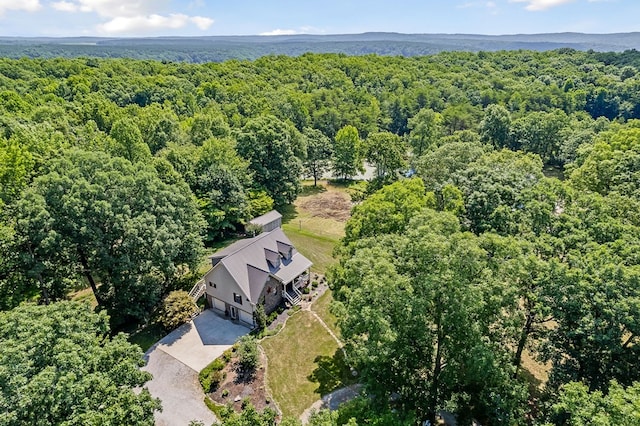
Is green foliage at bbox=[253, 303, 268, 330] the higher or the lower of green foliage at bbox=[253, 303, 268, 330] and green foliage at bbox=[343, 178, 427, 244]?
the lower

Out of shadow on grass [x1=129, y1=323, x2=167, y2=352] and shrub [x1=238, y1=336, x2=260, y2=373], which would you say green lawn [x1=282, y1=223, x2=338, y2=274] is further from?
shadow on grass [x1=129, y1=323, x2=167, y2=352]

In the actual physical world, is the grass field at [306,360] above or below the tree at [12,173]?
below

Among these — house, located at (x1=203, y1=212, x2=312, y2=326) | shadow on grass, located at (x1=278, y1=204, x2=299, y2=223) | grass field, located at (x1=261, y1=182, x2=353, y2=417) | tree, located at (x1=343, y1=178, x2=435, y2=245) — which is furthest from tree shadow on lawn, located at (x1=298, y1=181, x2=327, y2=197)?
tree, located at (x1=343, y1=178, x2=435, y2=245)

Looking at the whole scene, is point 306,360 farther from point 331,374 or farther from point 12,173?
point 12,173

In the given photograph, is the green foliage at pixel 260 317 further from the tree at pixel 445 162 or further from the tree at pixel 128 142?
the tree at pixel 128 142

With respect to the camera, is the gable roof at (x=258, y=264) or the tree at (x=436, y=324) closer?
the tree at (x=436, y=324)

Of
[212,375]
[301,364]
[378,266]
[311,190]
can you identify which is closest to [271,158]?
[311,190]

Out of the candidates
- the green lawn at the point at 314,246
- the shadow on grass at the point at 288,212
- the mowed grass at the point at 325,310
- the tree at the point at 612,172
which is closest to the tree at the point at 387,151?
the shadow on grass at the point at 288,212
